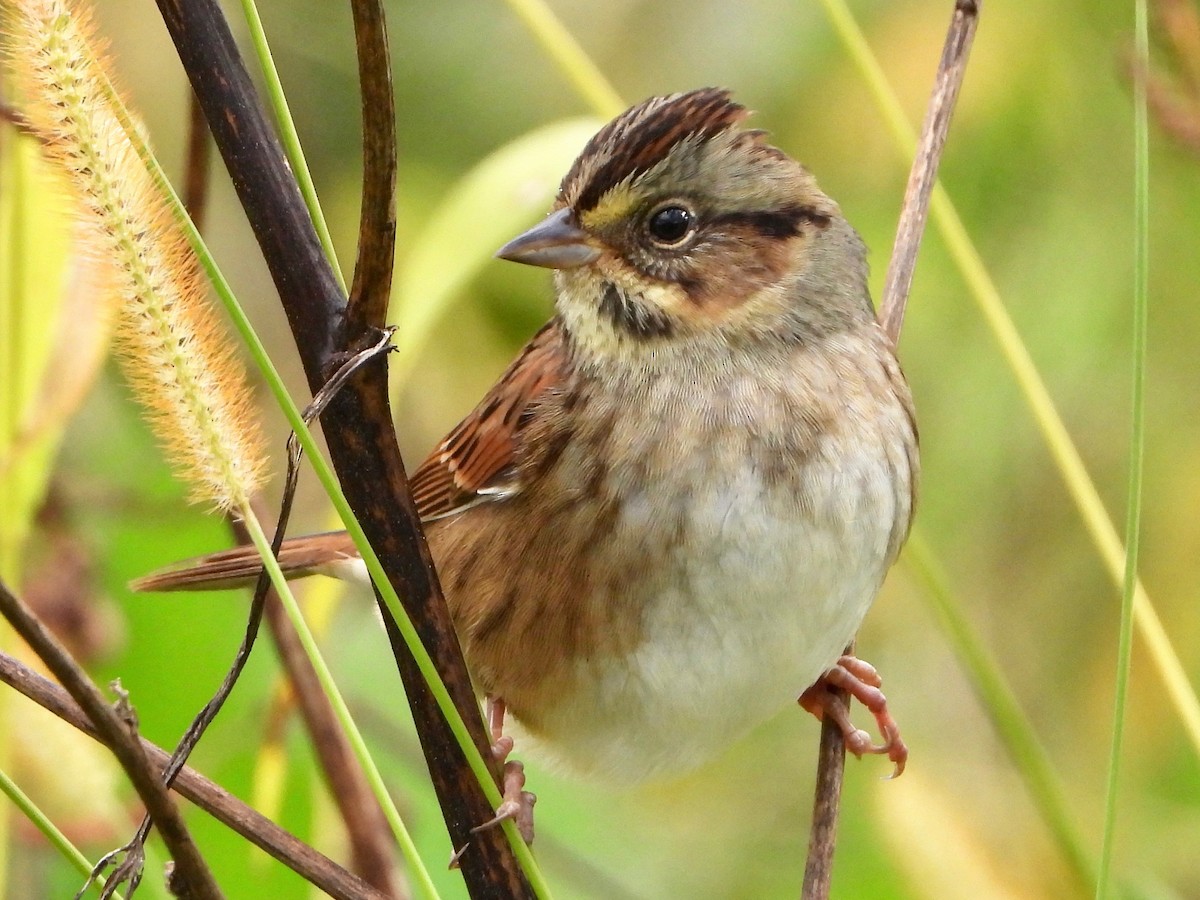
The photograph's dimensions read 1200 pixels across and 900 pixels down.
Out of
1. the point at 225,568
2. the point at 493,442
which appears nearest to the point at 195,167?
the point at 493,442

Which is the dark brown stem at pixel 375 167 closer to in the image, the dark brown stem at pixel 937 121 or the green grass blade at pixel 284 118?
the green grass blade at pixel 284 118

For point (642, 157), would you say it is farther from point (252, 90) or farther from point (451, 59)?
point (451, 59)

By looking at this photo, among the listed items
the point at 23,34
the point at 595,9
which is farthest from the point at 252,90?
the point at 595,9

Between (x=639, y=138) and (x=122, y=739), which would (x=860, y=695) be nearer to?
(x=639, y=138)

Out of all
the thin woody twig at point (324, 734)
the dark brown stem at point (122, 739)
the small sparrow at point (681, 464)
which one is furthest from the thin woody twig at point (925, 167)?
the dark brown stem at point (122, 739)

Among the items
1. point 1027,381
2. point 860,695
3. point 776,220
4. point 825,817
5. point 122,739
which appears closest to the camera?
point 122,739

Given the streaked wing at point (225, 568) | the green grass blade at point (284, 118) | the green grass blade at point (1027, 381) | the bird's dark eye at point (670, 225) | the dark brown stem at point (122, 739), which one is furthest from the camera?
the streaked wing at point (225, 568)
